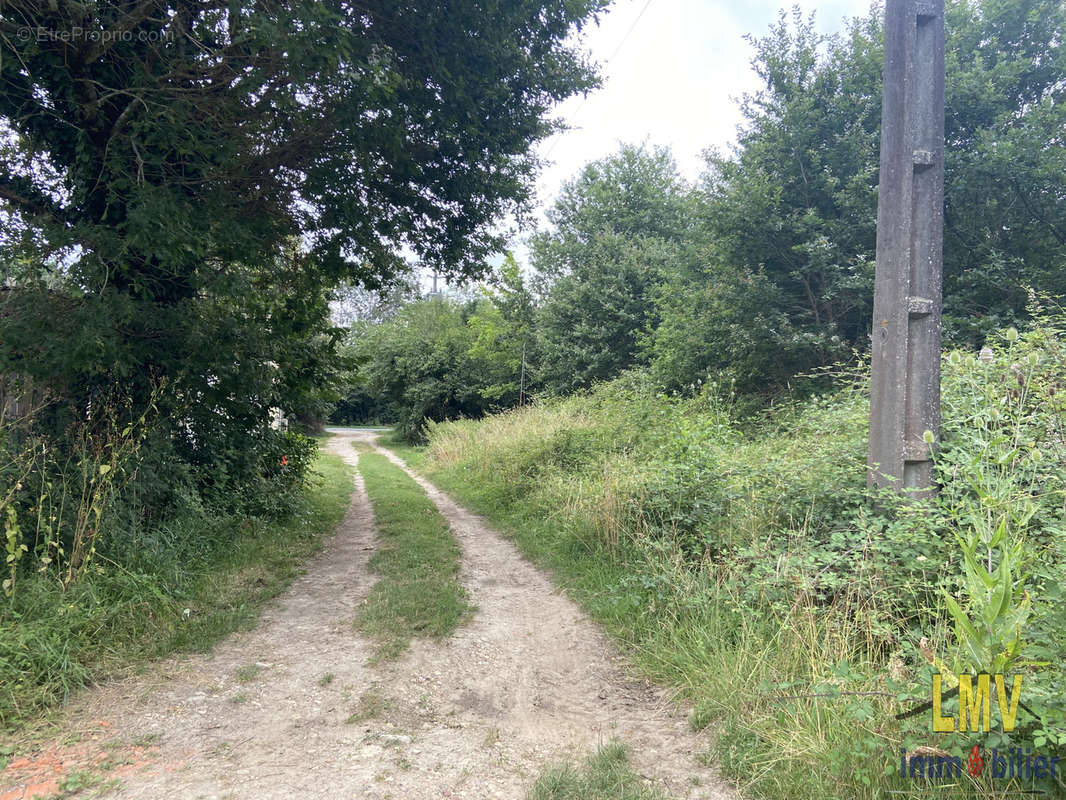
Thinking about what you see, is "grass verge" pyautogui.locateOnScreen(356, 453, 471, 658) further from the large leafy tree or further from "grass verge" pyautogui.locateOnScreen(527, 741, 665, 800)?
the large leafy tree

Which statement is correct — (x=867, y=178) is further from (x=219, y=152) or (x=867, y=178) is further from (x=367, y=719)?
(x=367, y=719)

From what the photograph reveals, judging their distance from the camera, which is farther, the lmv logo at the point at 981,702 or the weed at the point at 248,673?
the weed at the point at 248,673

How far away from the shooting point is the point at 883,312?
3912 mm

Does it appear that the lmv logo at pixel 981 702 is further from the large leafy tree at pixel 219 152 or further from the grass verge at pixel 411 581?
the large leafy tree at pixel 219 152

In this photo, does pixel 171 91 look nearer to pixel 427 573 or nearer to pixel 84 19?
pixel 84 19

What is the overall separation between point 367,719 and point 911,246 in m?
Result: 4.57

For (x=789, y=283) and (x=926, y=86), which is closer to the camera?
(x=926, y=86)

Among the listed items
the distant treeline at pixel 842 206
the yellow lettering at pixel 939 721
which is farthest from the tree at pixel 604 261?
the yellow lettering at pixel 939 721

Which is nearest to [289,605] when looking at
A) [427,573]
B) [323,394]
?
[427,573]

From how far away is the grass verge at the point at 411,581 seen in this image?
462 centimetres

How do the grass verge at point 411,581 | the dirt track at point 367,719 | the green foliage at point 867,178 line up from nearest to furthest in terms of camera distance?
the dirt track at point 367,719, the grass verge at point 411,581, the green foliage at point 867,178

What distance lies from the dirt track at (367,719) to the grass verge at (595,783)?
0.10 metres

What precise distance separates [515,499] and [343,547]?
3.46 meters

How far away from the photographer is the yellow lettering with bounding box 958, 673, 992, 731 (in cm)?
212
